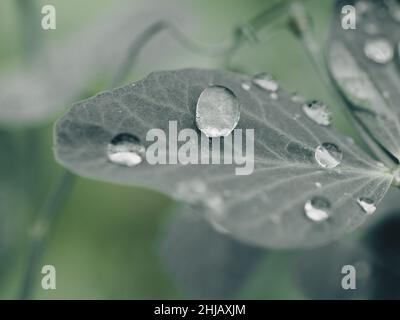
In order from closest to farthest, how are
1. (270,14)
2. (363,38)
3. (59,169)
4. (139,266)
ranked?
(363,38)
(270,14)
(139,266)
(59,169)

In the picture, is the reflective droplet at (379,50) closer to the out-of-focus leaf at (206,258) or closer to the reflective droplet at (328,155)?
the reflective droplet at (328,155)

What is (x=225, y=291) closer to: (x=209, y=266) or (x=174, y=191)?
(x=209, y=266)

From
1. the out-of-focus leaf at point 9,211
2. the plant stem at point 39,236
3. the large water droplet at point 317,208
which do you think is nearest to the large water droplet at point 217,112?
the large water droplet at point 317,208

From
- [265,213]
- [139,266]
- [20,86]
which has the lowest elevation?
[265,213]

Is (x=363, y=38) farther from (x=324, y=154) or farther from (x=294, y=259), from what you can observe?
(x=294, y=259)

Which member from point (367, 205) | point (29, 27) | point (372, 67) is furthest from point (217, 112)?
point (29, 27)

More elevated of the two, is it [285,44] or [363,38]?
[285,44]

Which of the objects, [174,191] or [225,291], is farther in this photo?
[225,291]

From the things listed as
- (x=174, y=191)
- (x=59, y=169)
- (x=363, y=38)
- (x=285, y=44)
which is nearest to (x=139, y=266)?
(x=59, y=169)

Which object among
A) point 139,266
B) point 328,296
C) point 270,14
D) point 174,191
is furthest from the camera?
point 139,266
